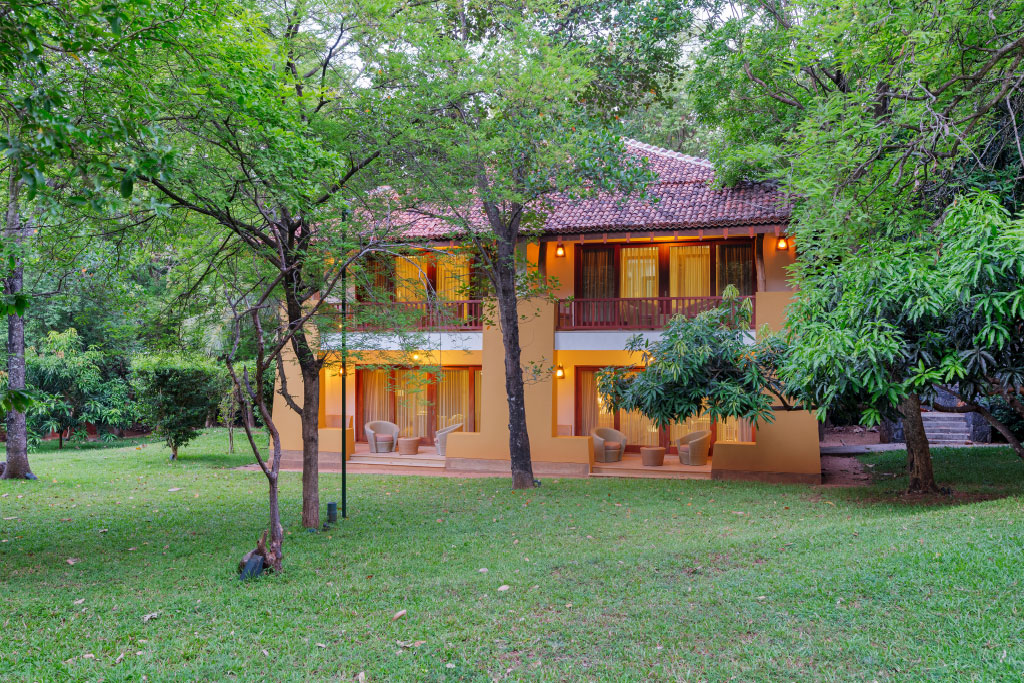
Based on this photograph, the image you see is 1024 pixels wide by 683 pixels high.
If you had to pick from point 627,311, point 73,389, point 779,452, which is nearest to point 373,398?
point 627,311

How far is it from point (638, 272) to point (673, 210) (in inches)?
76.5

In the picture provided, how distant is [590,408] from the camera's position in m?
17.2

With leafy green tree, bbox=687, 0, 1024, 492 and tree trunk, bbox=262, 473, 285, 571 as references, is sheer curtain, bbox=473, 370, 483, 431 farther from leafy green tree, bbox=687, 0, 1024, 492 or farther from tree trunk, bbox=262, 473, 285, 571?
tree trunk, bbox=262, 473, 285, 571

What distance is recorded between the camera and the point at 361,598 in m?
5.88

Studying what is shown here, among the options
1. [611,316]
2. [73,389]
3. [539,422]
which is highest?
[611,316]

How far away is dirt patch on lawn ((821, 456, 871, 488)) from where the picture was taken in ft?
43.2

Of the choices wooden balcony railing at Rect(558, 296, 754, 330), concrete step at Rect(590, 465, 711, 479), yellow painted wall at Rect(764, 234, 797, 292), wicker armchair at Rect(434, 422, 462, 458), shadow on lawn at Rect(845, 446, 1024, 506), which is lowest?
concrete step at Rect(590, 465, 711, 479)

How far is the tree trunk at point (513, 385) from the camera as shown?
1284 centimetres

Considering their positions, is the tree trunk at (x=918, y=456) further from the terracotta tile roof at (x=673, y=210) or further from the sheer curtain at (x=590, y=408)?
the sheer curtain at (x=590, y=408)

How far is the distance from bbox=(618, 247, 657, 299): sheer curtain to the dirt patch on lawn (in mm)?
5322

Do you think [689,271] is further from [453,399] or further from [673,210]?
[453,399]

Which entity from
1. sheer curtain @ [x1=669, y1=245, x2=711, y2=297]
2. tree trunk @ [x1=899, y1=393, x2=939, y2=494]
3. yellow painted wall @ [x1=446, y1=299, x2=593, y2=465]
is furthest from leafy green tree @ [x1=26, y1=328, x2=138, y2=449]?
tree trunk @ [x1=899, y1=393, x2=939, y2=494]

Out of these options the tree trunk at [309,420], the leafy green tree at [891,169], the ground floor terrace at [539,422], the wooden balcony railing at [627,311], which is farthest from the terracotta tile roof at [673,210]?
the tree trunk at [309,420]

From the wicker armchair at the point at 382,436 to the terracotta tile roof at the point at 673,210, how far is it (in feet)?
17.5
